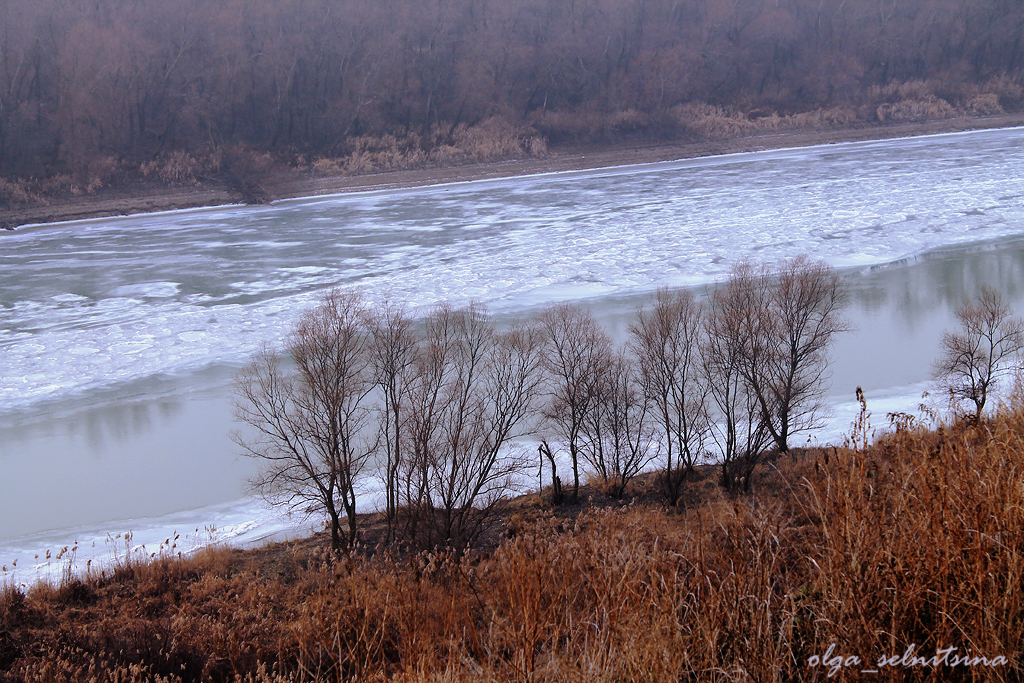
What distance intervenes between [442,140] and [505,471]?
111ft

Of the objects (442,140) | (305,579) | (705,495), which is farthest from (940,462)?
(442,140)

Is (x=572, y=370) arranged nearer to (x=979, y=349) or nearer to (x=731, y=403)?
(x=731, y=403)

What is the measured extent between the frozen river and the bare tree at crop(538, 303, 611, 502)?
9.78 ft

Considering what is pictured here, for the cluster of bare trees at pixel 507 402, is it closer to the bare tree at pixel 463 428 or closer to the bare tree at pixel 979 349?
the bare tree at pixel 463 428

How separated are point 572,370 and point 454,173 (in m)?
26.9

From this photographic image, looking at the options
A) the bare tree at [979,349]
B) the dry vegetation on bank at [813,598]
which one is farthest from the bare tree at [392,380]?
the bare tree at [979,349]

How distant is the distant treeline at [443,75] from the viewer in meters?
41.2

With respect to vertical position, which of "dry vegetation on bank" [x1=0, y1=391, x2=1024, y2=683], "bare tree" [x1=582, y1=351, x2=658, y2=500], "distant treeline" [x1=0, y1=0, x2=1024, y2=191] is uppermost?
"distant treeline" [x1=0, y1=0, x2=1024, y2=191]

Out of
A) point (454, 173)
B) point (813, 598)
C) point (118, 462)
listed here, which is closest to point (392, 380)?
point (118, 462)

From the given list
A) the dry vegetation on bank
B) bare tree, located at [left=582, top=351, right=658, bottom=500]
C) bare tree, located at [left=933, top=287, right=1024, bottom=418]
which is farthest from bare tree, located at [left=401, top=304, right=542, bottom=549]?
bare tree, located at [left=933, top=287, right=1024, bottom=418]

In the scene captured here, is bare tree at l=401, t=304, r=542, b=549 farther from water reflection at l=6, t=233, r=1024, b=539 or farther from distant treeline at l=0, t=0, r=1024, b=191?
distant treeline at l=0, t=0, r=1024, b=191

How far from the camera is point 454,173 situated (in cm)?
3978

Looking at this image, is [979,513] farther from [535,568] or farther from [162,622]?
[162,622]

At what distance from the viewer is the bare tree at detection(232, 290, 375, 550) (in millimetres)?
12070
